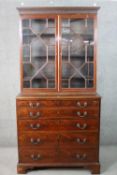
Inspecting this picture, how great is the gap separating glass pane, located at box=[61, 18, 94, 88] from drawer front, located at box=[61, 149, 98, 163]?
0.79 meters

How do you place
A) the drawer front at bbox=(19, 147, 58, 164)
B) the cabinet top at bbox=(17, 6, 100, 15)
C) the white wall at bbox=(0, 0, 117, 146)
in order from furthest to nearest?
1. the white wall at bbox=(0, 0, 117, 146)
2. the drawer front at bbox=(19, 147, 58, 164)
3. the cabinet top at bbox=(17, 6, 100, 15)

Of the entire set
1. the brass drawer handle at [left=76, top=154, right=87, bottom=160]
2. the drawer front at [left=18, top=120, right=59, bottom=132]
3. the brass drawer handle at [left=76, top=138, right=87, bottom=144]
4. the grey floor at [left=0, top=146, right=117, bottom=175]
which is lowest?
the grey floor at [left=0, top=146, right=117, bottom=175]

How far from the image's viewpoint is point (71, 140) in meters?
2.95

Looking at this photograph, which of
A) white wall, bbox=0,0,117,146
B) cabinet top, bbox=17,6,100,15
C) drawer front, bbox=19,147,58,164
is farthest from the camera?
white wall, bbox=0,0,117,146

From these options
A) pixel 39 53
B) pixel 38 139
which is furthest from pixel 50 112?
pixel 39 53

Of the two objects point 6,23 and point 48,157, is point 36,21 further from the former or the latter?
point 48,157

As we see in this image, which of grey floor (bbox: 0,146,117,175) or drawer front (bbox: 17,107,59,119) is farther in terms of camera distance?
grey floor (bbox: 0,146,117,175)

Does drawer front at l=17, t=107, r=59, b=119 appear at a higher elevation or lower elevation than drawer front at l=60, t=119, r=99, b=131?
higher

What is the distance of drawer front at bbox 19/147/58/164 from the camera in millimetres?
2965

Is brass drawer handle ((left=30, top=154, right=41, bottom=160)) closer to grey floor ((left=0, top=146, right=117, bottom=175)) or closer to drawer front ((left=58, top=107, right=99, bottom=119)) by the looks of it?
grey floor ((left=0, top=146, right=117, bottom=175))

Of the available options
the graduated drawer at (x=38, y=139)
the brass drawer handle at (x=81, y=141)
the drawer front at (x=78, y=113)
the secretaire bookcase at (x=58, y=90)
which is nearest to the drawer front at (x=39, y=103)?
the secretaire bookcase at (x=58, y=90)

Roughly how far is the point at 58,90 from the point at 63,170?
1007 mm

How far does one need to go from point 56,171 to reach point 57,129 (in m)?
0.55

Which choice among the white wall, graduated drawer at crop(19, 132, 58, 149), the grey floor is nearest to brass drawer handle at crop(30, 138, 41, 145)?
graduated drawer at crop(19, 132, 58, 149)
